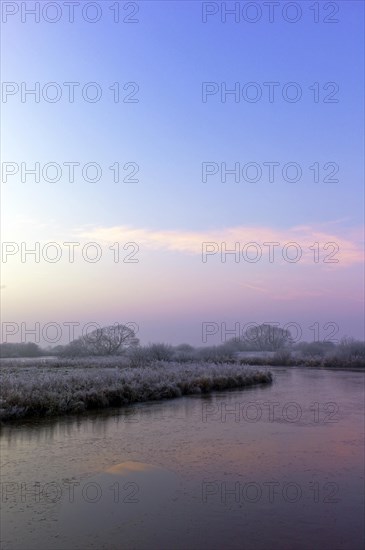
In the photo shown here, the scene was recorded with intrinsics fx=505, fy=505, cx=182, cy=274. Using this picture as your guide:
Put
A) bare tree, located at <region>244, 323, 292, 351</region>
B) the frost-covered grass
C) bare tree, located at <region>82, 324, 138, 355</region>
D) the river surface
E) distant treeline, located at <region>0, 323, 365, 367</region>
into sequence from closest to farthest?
the river surface, the frost-covered grass, distant treeline, located at <region>0, 323, 365, 367</region>, bare tree, located at <region>82, 324, 138, 355</region>, bare tree, located at <region>244, 323, 292, 351</region>

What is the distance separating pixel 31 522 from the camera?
561 cm

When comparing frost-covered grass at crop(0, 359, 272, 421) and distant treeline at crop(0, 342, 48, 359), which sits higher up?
frost-covered grass at crop(0, 359, 272, 421)

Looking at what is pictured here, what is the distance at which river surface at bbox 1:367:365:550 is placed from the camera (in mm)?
5301

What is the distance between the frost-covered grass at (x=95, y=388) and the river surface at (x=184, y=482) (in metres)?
1.02

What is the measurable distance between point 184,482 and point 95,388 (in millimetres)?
8659

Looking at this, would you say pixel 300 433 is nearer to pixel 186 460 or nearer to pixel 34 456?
pixel 186 460

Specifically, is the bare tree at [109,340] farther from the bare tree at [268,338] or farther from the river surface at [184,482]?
the river surface at [184,482]

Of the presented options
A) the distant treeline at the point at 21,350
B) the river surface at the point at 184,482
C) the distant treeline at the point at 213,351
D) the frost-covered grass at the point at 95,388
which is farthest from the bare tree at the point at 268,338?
the river surface at the point at 184,482

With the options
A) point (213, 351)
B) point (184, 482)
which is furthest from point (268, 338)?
point (184, 482)

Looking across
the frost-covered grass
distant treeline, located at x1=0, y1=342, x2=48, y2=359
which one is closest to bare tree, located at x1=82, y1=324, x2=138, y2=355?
distant treeline, located at x1=0, y1=342, x2=48, y2=359

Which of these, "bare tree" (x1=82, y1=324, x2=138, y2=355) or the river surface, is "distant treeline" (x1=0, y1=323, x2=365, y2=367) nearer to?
"bare tree" (x1=82, y1=324, x2=138, y2=355)

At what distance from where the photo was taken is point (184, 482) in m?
7.16

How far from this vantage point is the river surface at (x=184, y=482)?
530 cm

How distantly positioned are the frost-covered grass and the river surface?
1.02 meters
